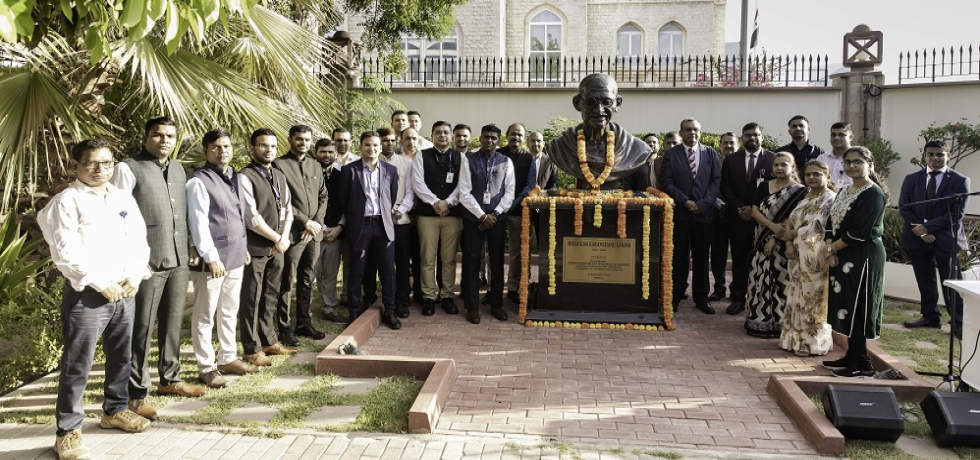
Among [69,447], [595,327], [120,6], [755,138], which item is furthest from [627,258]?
[120,6]

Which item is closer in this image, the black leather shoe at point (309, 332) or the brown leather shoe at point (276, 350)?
the brown leather shoe at point (276, 350)

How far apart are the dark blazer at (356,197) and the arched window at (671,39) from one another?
21.5 m

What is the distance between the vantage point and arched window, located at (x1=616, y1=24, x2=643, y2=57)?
27.2 metres

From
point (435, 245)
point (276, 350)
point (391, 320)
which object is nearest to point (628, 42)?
point (435, 245)

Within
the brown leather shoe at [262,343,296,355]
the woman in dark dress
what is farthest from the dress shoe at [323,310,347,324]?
the woman in dark dress

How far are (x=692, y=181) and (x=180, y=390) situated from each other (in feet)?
18.0

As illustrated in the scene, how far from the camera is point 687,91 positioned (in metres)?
15.9

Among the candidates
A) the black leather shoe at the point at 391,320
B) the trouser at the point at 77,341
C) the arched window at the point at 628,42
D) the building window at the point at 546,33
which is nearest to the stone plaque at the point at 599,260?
the black leather shoe at the point at 391,320

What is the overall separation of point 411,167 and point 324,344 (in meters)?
2.10

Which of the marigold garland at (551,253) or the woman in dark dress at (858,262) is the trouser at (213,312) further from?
the woman in dark dress at (858,262)

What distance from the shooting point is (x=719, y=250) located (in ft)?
28.6

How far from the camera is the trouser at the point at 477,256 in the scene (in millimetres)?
7832

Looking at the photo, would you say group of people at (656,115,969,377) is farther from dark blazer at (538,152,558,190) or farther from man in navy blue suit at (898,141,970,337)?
dark blazer at (538,152,558,190)

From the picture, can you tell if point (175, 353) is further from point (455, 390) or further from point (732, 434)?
point (732, 434)
